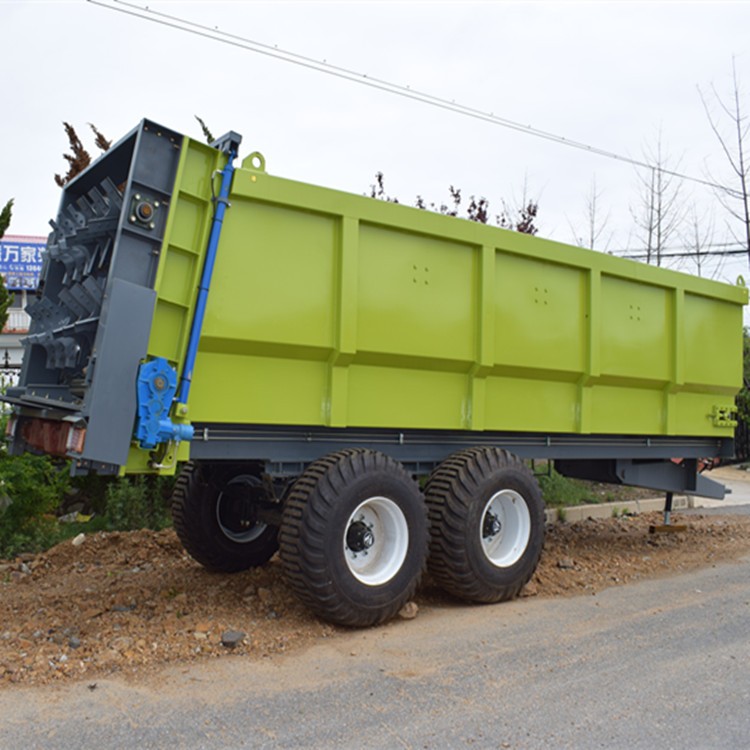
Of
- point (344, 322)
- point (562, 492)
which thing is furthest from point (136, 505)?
point (562, 492)

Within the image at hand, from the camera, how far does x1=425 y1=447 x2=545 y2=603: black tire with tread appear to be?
556 cm

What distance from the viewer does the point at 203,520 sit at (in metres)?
6.21

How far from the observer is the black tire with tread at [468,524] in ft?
18.2

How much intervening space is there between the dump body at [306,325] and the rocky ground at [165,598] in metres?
1.04

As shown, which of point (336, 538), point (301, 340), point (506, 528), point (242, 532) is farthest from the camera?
point (242, 532)

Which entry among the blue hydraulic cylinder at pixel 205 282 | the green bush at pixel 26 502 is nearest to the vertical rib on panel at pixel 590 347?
the blue hydraulic cylinder at pixel 205 282

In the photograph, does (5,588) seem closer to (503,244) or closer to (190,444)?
(190,444)

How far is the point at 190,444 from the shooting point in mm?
4844

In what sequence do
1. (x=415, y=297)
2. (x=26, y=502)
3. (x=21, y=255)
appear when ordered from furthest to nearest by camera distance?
(x=21, y=255)
(x=26, y=502)
(x=415, y=297)

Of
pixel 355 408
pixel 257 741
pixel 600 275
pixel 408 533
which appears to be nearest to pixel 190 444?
pixel 355 408

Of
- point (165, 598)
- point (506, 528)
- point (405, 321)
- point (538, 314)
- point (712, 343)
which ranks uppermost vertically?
point (712, 343)

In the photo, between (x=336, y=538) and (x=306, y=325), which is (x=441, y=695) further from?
(x=306, y=325)

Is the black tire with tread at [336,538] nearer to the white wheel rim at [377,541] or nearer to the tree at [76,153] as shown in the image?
the white wheel rim at [377,541]

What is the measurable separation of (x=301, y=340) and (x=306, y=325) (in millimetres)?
111
